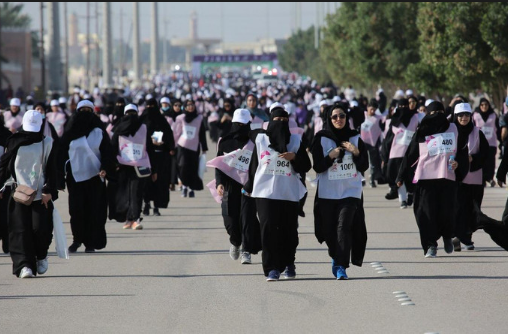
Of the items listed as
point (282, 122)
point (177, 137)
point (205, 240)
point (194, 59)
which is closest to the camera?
point (282, 122)

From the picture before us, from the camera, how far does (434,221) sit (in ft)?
41.9

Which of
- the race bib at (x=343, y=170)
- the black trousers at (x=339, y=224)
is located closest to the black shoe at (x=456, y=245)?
the black trousers at (x=339, y=224)

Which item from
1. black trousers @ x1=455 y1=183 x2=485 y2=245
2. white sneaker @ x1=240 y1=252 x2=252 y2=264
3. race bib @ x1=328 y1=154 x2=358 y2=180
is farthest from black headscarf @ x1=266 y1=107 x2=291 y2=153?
black trousers @ x1=455 y1=183 x2=485 y2=245

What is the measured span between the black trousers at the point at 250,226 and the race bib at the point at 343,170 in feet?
4.43

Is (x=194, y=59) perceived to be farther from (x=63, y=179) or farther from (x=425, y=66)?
(x=63, y=179)

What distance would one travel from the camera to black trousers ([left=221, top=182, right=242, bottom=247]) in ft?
40.8

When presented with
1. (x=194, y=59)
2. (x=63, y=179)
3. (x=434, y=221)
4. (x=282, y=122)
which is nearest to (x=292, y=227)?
(x=282, y=122)

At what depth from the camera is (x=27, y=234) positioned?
37.7 ft

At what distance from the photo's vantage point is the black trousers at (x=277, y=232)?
11.0m

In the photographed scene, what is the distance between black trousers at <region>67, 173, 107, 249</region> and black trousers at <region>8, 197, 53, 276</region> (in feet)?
5.98

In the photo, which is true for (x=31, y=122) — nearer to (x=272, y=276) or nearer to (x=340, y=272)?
(x=272, y=276)

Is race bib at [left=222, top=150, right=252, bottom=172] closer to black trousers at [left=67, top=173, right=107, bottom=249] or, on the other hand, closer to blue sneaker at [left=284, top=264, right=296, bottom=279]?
blue sneaker at [left=284, top=264, right=296, bottom=279]

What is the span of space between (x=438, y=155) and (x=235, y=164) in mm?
2183

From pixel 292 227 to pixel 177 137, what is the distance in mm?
10095
